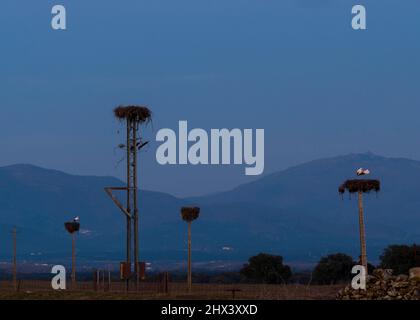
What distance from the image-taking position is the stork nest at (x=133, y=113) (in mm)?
66625

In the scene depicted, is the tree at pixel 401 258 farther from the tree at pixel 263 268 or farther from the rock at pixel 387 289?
the rock at pixel 387 289

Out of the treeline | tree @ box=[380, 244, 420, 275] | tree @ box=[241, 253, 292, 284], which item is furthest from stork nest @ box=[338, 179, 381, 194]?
tree @ box=[241, 253, 292, 284]

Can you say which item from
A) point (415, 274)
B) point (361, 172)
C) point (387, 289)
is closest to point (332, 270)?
point (361, 172)

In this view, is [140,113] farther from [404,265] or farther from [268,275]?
[268,275]

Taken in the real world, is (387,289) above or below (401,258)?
below

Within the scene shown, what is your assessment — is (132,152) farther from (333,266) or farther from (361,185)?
(333,266)

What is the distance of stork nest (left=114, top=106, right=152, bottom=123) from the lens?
66.6 metres

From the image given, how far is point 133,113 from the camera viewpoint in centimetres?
6662

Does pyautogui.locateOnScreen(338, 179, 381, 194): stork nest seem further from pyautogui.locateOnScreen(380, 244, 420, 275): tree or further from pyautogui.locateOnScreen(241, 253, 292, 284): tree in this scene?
pyautogui.locateOnScreen(241, 253, 292, 284): tree

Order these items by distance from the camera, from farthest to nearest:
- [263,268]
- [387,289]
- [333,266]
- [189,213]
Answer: [263,268] → [333,266] → [189,213] → [387,289]

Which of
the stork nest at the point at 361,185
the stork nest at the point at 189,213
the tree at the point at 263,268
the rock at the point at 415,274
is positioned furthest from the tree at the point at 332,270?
the rock at the point at 415,274
